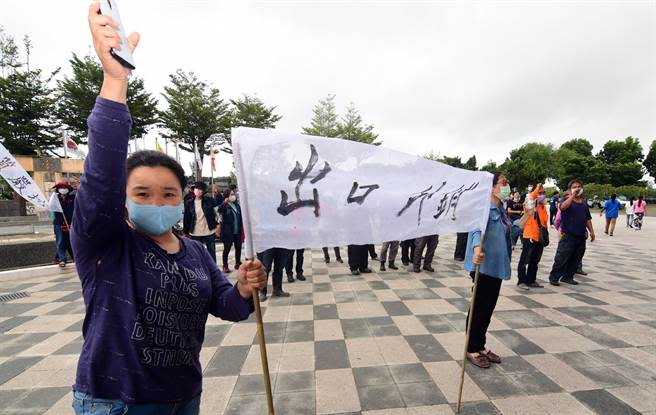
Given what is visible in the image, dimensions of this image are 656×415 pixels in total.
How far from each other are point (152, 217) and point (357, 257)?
5.84m

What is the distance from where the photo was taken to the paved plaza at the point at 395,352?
2.68 m

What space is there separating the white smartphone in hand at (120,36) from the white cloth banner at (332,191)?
1.81 ft

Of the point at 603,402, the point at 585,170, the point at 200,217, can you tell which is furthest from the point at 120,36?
the point at 585,170

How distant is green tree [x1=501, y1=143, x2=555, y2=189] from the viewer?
46.4m

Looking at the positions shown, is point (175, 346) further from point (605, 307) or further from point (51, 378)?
point (605, 307)

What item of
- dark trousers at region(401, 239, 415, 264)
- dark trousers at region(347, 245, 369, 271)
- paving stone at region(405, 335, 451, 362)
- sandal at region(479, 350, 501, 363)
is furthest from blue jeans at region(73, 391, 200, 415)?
dark trousers at region(401, 239, 415, 264)

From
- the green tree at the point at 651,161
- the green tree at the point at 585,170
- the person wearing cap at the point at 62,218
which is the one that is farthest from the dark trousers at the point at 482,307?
the green tree at the point at 651,161

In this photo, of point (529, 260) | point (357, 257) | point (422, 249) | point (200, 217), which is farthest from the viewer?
point (422, 249)

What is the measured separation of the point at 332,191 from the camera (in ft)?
6.23

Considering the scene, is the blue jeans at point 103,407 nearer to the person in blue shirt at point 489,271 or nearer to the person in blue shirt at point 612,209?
the person in blue shirt at point 489,271

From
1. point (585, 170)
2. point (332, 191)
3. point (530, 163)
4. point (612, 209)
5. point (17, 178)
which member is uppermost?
point (530, 163)

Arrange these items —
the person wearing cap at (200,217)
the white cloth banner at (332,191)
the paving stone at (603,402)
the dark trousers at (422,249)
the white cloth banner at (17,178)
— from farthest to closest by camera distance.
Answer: the dark trousers at (422,249), the person wearing cap at (200,217), the white cloth banner at (17,178), the paving stone at (603,402), the white cloth banner at (332,191)

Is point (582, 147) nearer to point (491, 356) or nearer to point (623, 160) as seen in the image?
point (623, 160)

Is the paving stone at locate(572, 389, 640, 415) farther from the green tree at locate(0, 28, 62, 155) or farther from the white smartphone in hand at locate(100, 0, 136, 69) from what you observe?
the green tree at locate(0, 28, 62, 155)
